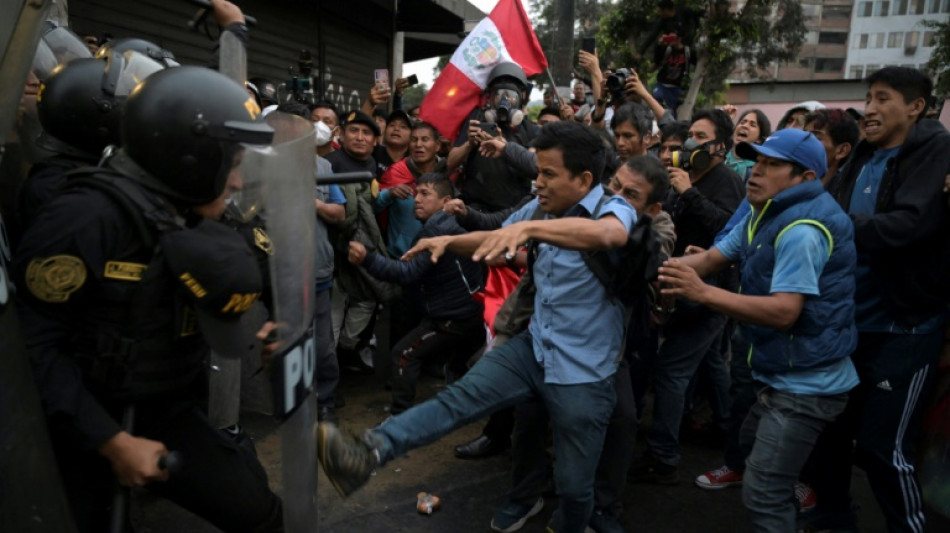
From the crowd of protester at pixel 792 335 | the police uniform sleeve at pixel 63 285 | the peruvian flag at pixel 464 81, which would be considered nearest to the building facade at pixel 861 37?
the peruvian flag at pixel 464 81

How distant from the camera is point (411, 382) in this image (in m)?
4.46

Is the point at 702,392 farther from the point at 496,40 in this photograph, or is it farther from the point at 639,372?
the point at 496,40

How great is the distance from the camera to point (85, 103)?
2.24m

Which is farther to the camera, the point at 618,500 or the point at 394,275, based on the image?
the point at 394,275

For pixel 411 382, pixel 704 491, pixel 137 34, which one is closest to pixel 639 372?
pixel 704 491

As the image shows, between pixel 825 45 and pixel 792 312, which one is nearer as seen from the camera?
pixel 792 312

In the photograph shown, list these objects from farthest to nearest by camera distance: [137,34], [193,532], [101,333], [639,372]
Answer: [137,34]
[639,372]
[193,532]
[101,333]

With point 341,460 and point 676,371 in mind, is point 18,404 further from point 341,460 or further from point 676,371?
point 676,371

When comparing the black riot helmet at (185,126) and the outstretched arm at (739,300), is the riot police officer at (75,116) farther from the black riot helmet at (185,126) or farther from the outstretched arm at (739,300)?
the outstretched arm at (739,300)

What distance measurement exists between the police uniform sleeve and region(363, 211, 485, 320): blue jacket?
252 centimetres

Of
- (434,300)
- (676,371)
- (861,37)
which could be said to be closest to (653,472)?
(676,371)

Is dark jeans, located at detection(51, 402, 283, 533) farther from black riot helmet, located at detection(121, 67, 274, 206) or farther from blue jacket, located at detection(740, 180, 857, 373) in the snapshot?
blue jacket, located at detection(740, 180, 857, 373)

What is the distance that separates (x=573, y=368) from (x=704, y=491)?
159 cm

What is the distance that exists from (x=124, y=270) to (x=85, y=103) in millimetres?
752
